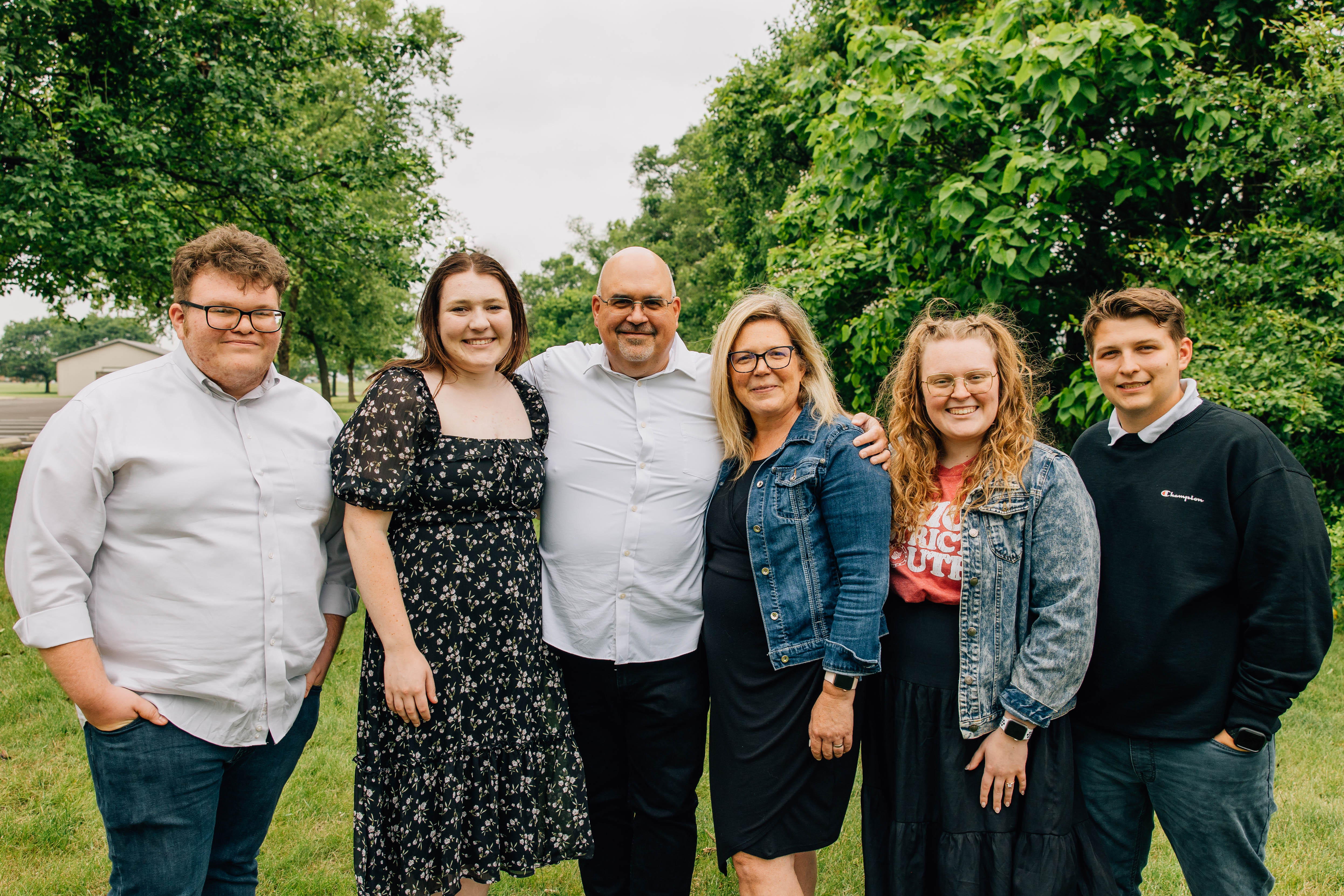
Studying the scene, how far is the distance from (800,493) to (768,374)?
1.38 ft

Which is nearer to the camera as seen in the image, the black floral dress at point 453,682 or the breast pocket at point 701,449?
the black floral dress at point 453,682

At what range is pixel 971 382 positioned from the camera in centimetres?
237

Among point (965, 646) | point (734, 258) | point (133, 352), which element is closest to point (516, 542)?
point (965, 646)

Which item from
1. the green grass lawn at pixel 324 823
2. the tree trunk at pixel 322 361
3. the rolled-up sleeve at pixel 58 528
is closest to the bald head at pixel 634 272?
the rolled-up sleeve at pixel 58 528

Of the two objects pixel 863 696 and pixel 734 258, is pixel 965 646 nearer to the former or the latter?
pixel 863 696

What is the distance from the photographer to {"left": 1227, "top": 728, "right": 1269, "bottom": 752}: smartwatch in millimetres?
2143

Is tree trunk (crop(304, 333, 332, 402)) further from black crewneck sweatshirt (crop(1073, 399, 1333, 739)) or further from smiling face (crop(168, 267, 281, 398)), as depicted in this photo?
black crewneck sweatshirt (crop(1073, 399, 1333, 739))

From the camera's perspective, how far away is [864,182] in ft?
21.2

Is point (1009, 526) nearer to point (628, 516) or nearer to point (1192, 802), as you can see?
point (1192, 802)

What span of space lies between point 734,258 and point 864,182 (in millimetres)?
14053

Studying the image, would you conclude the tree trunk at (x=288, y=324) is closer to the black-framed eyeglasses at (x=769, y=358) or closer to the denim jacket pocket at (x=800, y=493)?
the black-framed eyeglasses at (x=769, y=358)

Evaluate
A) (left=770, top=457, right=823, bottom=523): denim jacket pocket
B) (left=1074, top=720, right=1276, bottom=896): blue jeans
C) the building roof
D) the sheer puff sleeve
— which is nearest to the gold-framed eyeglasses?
(left=770, top=457, right=823, bottom=523): denim jacket pocket

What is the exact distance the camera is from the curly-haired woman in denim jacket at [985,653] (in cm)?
223

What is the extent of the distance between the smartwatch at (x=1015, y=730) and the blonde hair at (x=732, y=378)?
3.39 feet
